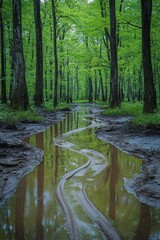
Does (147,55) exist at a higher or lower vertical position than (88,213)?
higher

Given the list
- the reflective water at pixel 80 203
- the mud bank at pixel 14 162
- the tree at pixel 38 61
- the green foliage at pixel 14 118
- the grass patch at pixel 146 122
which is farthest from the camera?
the tree at pixel 38 61

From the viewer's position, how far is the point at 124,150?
21.6 feet

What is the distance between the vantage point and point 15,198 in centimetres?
362

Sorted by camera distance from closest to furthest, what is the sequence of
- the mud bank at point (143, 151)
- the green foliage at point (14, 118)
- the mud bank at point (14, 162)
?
the mud bank at point (143, 151) < the mud bank at point (14, 162) < the green foliage at point (14, 118)

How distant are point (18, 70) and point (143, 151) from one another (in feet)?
29.6

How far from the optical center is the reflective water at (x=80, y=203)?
2709 mm

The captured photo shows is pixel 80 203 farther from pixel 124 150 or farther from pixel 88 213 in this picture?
pixel 124 150

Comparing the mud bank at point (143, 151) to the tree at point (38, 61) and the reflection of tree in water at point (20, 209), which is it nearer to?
the reflection of tree in water at point (20, 209)

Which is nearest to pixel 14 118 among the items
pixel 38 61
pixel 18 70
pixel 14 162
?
pixel 18 70

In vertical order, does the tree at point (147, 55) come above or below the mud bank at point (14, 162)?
above

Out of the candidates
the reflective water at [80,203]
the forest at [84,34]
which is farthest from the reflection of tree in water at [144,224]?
the forest at [84,34]

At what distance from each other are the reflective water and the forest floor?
163mm

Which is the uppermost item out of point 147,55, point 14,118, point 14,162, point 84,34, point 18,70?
point 84,34

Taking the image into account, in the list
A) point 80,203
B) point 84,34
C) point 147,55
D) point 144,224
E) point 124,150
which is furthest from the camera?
point 84,34
